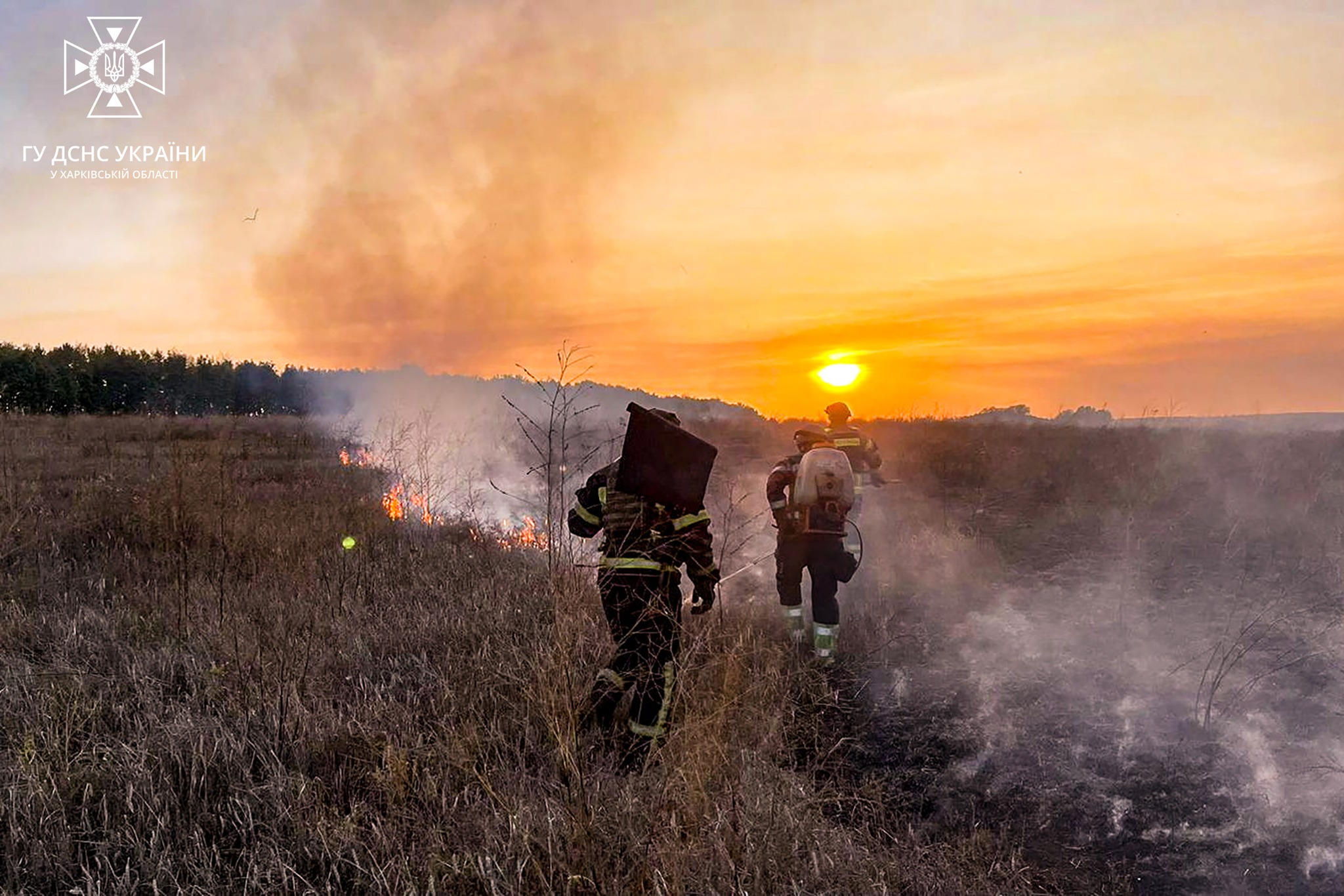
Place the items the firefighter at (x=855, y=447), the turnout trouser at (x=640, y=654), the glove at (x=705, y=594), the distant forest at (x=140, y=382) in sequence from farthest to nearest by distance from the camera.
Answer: the distant forest at (x=140, y=382)
the firefighter at (x=855, y=447)
the glove at (x=705, y=594)
the turnout trouser at (x=640, y=654)

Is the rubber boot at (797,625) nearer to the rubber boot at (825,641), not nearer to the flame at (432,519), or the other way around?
the rubber boot at (825,641)

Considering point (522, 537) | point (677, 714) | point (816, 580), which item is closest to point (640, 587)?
point (677, 714)

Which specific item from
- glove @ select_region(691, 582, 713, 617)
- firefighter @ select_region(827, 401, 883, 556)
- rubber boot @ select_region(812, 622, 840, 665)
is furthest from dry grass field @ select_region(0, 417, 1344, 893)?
firefighter @ select_region(827, 401, 883, 556)

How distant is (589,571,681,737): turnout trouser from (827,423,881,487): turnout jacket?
3.41 meters

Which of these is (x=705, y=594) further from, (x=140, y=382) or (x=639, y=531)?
(x=140, y=382)

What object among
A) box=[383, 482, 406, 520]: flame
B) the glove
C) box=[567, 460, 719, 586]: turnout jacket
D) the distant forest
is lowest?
box=[383, 482, 406, 520]: flame

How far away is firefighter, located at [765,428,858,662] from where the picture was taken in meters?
6.21

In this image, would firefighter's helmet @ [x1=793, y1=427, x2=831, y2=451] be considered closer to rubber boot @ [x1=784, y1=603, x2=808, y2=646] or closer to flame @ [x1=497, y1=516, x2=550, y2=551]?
rubber boot @ [x1=784, y1=603, x2=808, y2=646]

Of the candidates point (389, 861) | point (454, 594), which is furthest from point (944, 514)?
point (389, 861)

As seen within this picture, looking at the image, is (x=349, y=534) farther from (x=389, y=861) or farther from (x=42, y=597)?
(x=389, y=861)

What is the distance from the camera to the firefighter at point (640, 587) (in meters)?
3.90

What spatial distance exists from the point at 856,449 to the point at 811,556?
127cm

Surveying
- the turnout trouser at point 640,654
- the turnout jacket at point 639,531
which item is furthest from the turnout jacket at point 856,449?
the turnout trouser at point 640,654

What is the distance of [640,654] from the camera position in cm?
395
